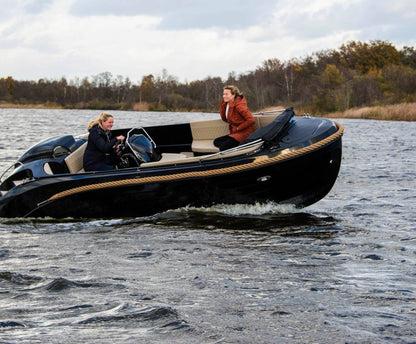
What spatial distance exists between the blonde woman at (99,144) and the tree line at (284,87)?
132ft

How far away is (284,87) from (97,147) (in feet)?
213

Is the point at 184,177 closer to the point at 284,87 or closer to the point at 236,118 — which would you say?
the point at 236,118

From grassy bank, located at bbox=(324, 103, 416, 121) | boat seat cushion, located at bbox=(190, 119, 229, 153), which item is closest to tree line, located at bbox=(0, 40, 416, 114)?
grassy bank, located at bbox=(324, 103, 416, 121)

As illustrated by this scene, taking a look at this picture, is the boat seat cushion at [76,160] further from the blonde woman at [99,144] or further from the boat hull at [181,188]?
the boat hull at [181,188]

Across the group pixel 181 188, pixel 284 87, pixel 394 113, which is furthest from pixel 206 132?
pixel 284 87

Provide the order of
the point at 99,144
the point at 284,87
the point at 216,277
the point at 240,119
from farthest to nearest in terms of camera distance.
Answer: the point at 284,87 → the point at 240,119 → the point at 99,144 → the point at 216,277

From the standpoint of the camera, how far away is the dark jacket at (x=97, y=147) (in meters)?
7.12

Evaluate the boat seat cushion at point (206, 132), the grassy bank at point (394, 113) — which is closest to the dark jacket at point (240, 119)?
the boat seat cushion at point (206, 132)

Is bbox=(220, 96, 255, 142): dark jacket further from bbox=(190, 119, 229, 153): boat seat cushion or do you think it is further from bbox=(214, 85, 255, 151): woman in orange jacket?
bbox=(190, 119, 229, 153): boat seat cushion

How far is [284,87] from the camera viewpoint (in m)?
70.0

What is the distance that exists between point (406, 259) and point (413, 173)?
717cm

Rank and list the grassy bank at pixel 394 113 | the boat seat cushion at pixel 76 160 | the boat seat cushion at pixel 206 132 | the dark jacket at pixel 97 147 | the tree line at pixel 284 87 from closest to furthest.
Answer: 1. the dark jacket at pixel 97 147
2. the boat seat cushion at pixel 76 160
3. the boat seat cushion at pixel 206 132
4. the grassy bank at pixel 394 113
5. the tree line at pixel 284 87

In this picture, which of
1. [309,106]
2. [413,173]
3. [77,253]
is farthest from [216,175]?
[309,106]

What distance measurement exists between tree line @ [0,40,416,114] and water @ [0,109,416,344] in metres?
40.2
